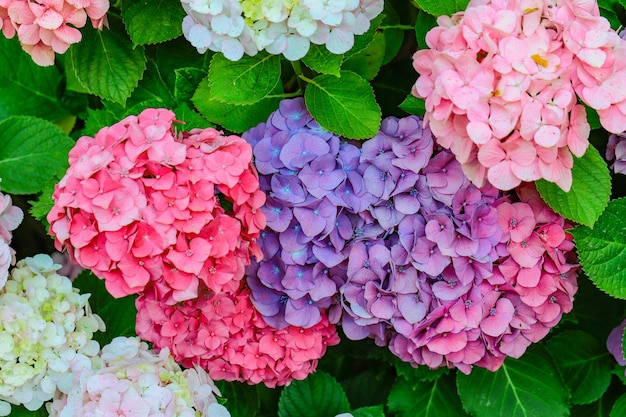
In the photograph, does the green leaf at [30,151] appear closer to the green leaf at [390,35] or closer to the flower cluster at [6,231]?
the flower cluster at [6,231]

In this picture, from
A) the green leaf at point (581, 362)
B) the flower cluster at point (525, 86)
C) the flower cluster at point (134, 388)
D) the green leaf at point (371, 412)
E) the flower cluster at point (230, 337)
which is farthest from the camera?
the green leaf at point (581, 362)

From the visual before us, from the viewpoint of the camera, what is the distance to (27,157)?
1470 mm

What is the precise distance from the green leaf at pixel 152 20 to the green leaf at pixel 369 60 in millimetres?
273

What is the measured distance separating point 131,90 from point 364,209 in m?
0.43

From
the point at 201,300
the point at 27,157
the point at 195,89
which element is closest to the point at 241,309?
the point at 201,300

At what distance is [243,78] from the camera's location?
1241mm

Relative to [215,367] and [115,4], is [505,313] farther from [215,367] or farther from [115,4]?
[115,4]

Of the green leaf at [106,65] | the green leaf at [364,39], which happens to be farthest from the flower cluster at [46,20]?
the green leaf at [364,39]

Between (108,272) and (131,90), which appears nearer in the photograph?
(108,272)

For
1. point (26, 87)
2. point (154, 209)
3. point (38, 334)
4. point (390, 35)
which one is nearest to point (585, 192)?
point (390, 35)

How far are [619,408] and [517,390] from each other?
173 mm

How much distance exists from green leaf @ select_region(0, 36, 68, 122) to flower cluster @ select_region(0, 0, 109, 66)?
0.41m

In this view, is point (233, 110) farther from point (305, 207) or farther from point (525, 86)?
point (525, 86)

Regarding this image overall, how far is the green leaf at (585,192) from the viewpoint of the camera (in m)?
1.16
